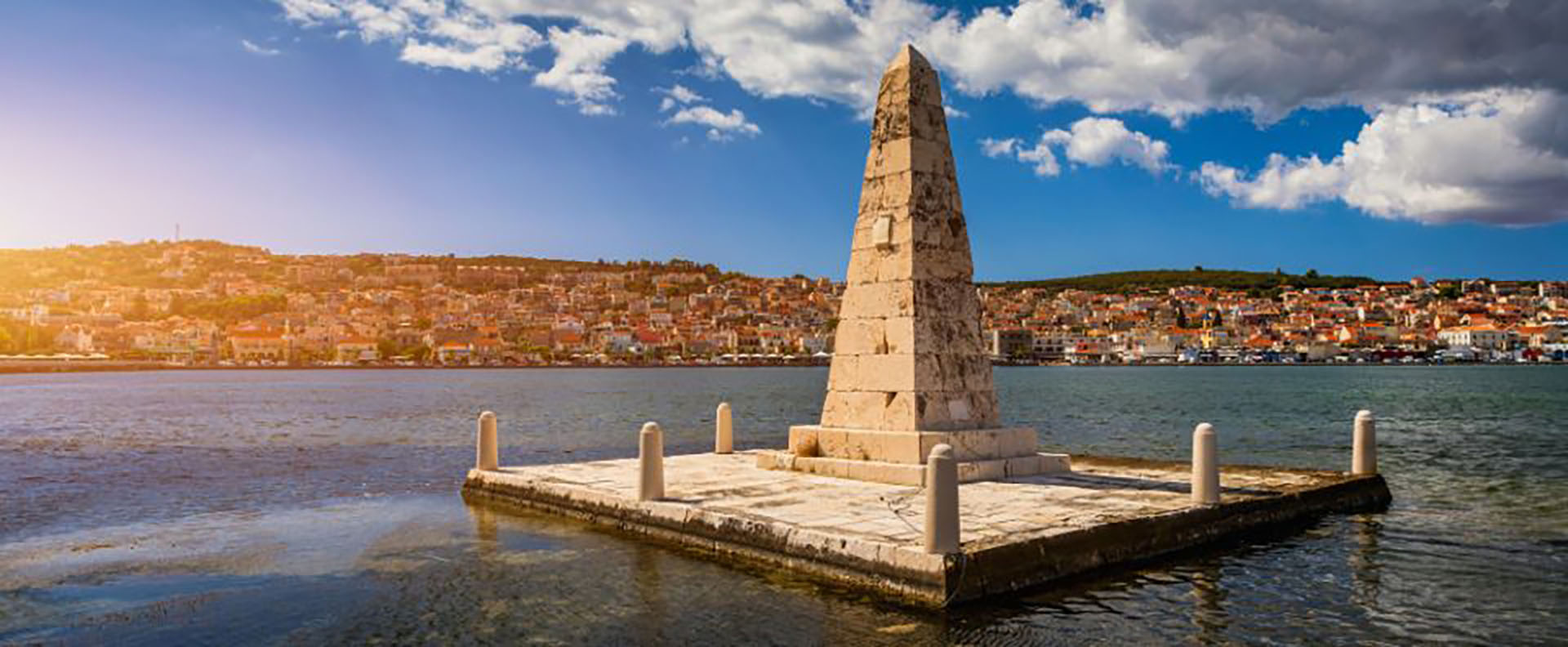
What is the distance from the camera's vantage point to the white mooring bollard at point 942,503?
25.4 ft

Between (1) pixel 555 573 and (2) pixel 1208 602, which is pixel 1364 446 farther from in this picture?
(1) pixel 555 573

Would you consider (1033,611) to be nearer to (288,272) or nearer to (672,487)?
(672,487)

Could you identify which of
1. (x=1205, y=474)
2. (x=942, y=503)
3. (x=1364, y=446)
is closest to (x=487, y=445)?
(x=942, y=503)

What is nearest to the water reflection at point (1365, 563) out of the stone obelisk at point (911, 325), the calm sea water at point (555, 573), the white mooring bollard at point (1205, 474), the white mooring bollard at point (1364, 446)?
the calm sea water at point (555, 573)

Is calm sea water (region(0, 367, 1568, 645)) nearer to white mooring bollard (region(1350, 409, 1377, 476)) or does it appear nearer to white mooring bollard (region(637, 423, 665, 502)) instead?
white mooring bollard (region(637, 423, 665, 502))

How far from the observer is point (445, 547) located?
1102 centimetres

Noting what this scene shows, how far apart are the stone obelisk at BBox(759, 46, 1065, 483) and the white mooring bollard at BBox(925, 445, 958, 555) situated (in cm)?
403

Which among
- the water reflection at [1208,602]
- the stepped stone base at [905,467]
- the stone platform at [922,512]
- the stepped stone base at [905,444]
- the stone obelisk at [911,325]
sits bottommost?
the water reflection at [1208,602]

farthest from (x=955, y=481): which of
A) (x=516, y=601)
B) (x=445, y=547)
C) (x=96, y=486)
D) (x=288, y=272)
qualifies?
(x=288, y=272)

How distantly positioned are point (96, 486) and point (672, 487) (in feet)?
41.2

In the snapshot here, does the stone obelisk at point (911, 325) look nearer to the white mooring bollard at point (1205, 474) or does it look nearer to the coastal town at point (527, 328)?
the white mooring bollard at point (1205, 474)

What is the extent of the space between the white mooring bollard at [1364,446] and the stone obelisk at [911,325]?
15.5ft

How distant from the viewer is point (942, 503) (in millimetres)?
7797

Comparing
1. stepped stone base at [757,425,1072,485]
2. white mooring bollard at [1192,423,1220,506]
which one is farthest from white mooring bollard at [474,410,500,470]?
white mooring bollard at [1192,423,1220,506]
